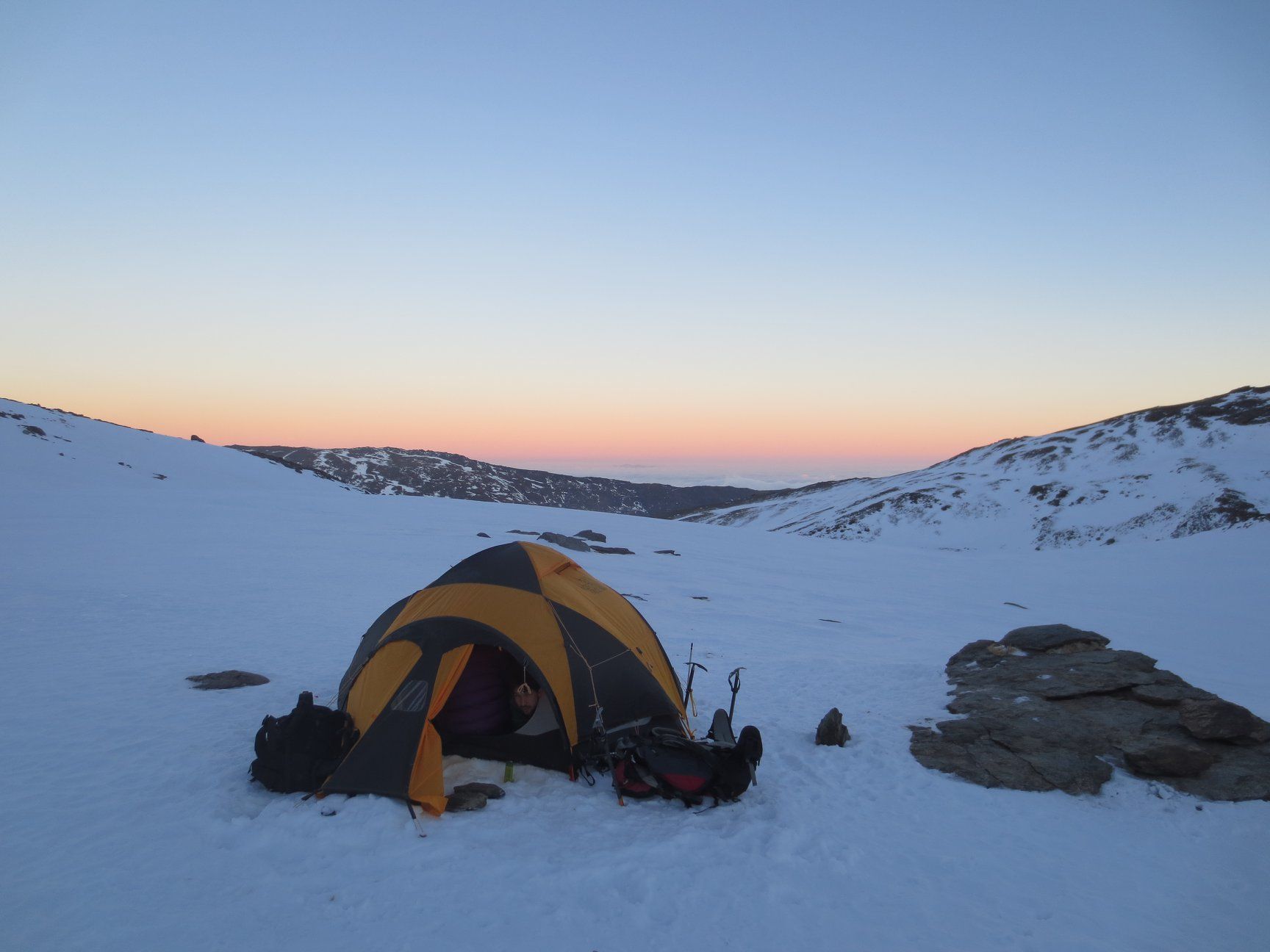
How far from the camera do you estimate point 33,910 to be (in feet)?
16.6

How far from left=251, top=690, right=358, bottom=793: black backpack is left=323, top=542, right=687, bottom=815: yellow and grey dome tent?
0.22m

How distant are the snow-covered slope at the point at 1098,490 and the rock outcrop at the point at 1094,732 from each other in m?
60.7

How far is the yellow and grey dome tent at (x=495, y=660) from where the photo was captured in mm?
7301

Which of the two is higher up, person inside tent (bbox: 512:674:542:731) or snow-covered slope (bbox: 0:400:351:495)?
snow-covered slope (bbox: 0:400:351:495)

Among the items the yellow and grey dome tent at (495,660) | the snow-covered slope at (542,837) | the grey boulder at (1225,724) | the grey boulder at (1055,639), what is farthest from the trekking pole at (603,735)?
the grey boulder at (1055,639)

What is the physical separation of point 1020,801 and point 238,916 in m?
8.48

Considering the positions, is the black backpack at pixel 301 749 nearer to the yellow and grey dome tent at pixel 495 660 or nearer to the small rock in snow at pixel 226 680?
the yellow and grey dome tent at pixel 495 660

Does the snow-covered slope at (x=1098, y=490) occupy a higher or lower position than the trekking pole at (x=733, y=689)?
higher

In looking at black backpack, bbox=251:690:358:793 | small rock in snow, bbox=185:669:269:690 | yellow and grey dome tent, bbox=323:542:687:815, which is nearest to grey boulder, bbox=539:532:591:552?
small rock in snow, bbox=185:669:269:690

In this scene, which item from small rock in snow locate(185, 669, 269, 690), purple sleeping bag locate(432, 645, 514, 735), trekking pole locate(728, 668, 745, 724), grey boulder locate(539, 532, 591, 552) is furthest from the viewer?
grey boulder locate(539, 532, 591, 552)

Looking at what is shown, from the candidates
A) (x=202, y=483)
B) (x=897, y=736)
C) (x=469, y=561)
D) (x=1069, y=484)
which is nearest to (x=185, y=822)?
(x=469, y=561)

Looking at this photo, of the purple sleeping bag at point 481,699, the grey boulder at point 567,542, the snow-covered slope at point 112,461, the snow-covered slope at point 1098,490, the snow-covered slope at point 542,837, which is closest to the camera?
the snow-covered slope at point 542,837

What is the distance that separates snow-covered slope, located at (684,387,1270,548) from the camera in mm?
62062

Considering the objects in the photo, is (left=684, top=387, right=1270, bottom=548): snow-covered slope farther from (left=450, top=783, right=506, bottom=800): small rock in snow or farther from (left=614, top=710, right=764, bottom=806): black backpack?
(left=450, top=783, right=506, bottom=800): small rock in snow
